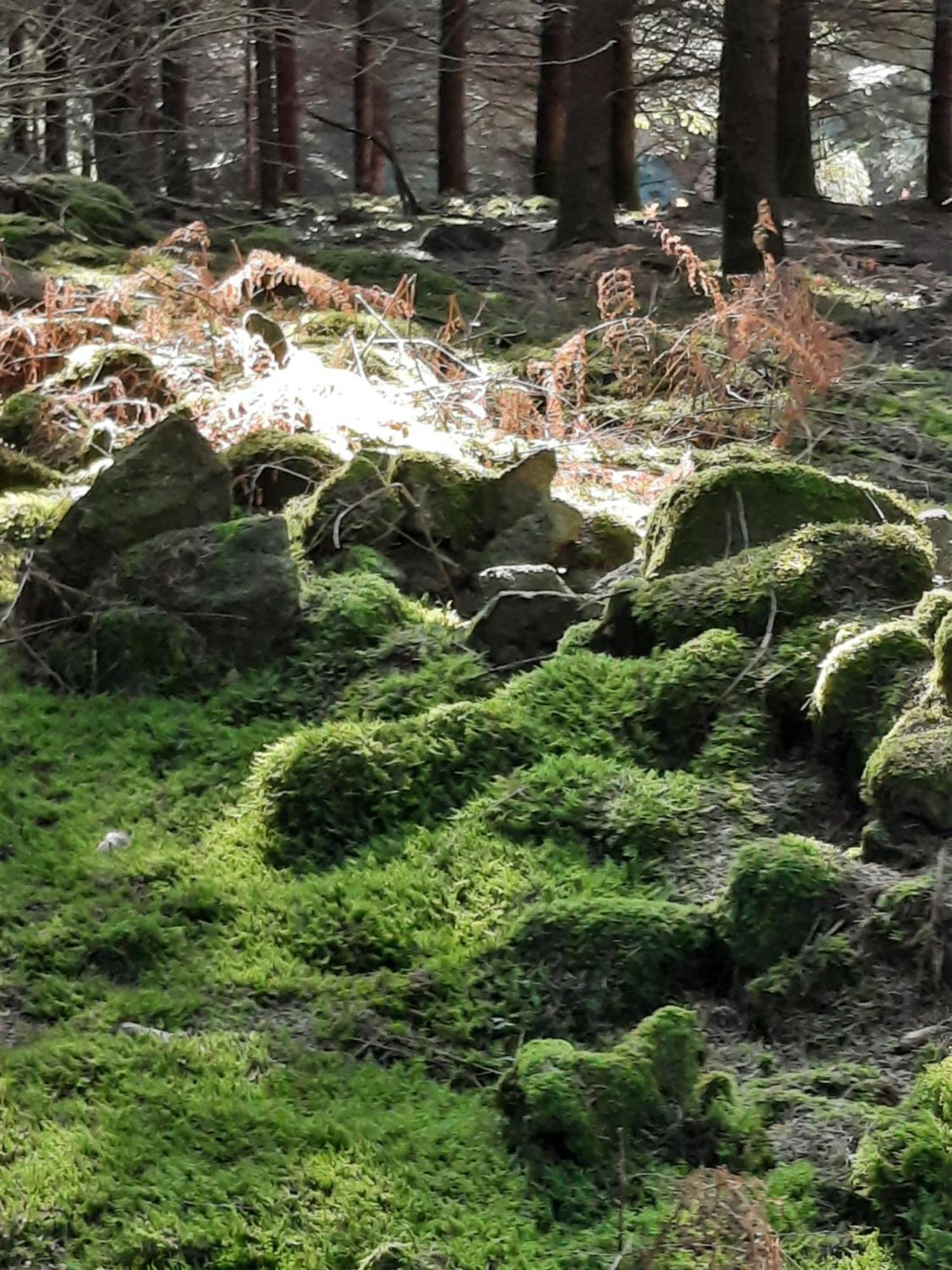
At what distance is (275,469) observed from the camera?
5.09 meters

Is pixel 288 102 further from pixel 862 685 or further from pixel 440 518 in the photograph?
pixel 862 685

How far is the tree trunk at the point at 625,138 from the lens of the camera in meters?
14.2

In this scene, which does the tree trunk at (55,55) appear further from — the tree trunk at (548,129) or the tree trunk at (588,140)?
the tree trunk at (548,129)

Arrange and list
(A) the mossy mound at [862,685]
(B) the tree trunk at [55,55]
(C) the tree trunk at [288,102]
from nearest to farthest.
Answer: (A) the mossy mound at [862,685]
(B) the tree trunk at [55,55]
(C) the tree trunk at [288,102]

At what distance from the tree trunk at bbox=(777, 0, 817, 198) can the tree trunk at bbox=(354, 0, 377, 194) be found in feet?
13.0

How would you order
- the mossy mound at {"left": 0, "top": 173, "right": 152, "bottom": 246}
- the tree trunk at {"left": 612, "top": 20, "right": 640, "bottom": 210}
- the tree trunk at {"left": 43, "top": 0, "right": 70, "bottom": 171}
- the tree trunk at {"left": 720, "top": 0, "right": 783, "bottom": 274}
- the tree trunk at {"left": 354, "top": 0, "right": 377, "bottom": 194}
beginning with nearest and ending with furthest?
the tree trunk at {"left": 43, "top": 0, "right": 70, "bottom": 171} < the tree trunk at {"left": 720, "top": 0, "right": 783, "bottom": 274} < the mossy mound at {"left": 0, "top": 173, "right": 152, "bottom": 246} < the tree trunk at {"left": 612, "top": 20, "right": 640, "bottom": 210} < the tree trunk at {"left": 354, "top": 0, "right": 377, "bottom": 194}

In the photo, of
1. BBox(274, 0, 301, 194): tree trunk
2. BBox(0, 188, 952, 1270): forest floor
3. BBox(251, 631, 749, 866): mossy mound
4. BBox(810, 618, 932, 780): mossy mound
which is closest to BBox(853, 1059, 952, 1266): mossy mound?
BBox(0, 188, 952, 1270): forest floor

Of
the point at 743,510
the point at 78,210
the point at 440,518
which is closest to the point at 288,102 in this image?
the point at 78,210

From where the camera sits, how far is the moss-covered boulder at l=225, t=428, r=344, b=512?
506cm

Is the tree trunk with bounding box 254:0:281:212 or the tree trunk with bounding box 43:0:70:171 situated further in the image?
the tree trunk with bounding box 254:0:281:212

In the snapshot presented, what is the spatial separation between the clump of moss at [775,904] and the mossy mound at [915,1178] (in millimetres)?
508

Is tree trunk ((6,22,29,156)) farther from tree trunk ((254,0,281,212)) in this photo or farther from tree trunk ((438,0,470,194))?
tree trunk ((438,0,470,194))

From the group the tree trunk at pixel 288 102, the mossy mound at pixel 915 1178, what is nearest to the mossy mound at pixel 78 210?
the tree trunk at pixel 288 102

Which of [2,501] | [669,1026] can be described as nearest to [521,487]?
[2,501]
